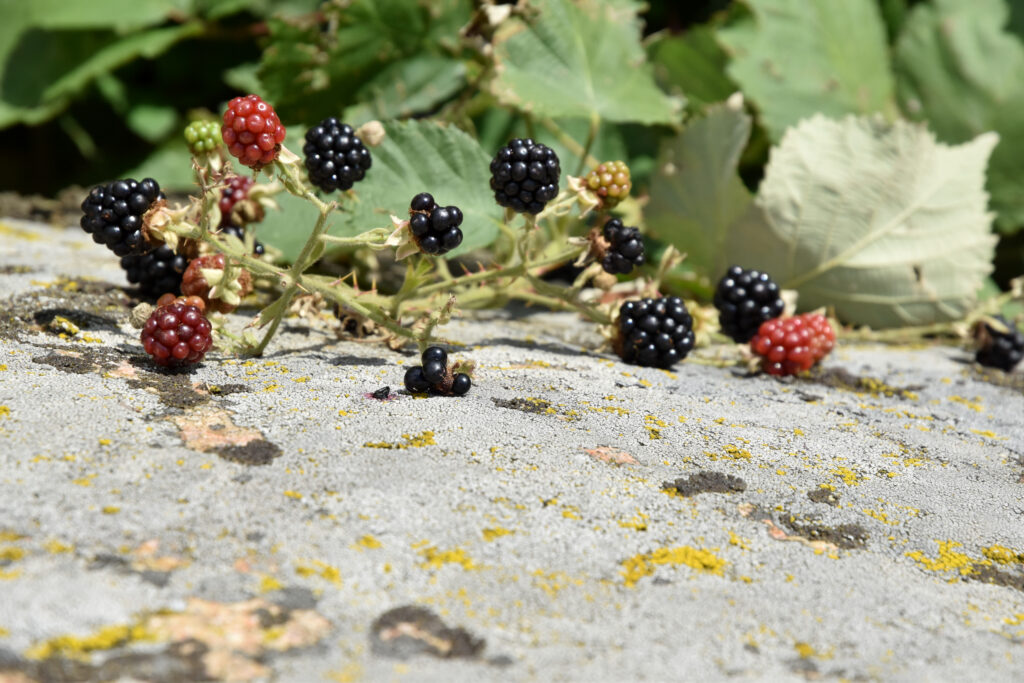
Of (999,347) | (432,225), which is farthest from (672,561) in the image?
(999,347)

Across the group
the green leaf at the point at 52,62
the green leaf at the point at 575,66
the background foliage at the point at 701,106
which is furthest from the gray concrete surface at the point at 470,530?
the green leaf at the point at 52,62

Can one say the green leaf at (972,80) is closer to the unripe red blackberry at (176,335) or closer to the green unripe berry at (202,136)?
the green unripe berry at (202,136)

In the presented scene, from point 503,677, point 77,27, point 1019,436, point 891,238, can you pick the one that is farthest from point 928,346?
point 77,27

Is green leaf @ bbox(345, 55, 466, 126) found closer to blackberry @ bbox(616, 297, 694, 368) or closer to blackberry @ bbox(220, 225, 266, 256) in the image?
blackberry @ bbox(220, 225, 266, 256)

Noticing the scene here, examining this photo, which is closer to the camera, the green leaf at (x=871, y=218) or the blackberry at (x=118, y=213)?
the blackberry at (x=118, y=213)

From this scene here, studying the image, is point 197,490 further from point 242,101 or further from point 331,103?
point 331,103

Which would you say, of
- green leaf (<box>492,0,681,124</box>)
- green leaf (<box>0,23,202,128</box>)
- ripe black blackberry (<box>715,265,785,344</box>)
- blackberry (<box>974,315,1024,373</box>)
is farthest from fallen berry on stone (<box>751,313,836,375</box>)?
green leaf (<box>0,23,202,128</box>)

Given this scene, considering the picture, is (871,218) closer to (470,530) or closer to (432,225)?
(432,225)
